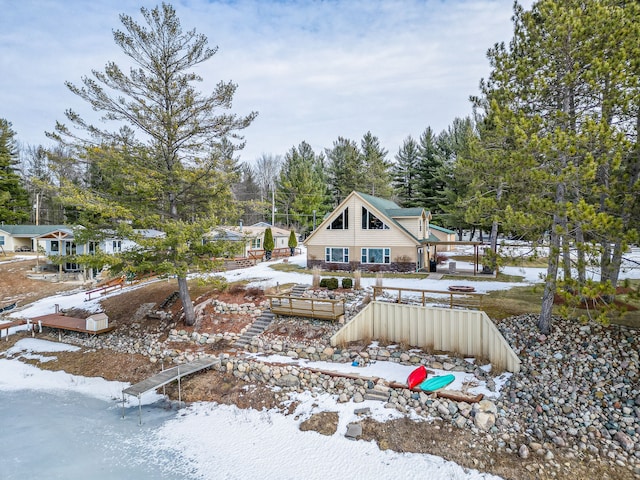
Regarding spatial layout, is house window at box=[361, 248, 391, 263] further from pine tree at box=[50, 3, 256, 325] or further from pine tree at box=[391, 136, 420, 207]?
pine tree at box=[391, 136, 420, 207]

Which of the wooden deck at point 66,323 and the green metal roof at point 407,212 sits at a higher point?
the green metal roof at point 407,212

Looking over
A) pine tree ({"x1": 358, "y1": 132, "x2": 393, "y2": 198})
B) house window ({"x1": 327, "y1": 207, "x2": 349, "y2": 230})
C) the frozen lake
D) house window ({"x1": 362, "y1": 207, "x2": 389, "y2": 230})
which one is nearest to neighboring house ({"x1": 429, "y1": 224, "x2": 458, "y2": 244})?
pine tree ({"x1": 358, "y1": 132, "x2": 393, "y2": 198})

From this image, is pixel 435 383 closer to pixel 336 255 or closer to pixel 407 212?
pixel 336 255

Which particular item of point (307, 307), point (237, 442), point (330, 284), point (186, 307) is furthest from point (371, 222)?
point (237, 442)

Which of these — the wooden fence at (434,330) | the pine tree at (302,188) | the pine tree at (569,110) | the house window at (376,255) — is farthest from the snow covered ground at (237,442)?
the pine tree at (302,188)

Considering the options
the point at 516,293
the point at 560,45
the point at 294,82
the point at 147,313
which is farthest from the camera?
the point at 294,82

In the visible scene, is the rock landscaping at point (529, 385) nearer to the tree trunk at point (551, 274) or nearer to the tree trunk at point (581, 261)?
the tree trunk at point (551, 274)

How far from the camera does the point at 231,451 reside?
7844 mm

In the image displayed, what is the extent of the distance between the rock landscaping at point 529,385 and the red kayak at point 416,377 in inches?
10.6

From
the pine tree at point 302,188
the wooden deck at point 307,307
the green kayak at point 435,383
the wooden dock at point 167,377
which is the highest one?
the pine tree at point 302,188

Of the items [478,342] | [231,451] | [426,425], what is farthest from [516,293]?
[231,451]

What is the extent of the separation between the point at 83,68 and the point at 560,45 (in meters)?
15.8

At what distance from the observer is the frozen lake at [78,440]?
7.43 metres

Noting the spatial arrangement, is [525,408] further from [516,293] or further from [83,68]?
[83,68]
